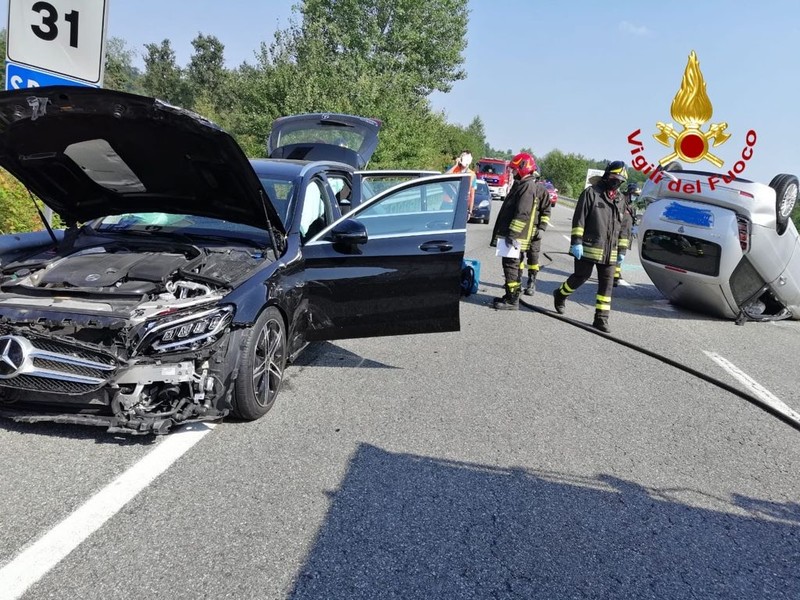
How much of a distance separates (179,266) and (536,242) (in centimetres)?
611

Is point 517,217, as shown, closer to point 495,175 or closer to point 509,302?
point 509,302

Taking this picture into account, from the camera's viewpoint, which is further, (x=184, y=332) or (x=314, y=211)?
(x=314, y=211)

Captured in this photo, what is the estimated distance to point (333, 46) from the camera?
33.2 meters

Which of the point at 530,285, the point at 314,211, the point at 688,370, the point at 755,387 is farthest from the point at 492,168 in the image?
the point at 314,211

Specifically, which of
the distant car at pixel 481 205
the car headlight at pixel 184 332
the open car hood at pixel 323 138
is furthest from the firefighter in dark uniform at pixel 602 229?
the distant car at pixel 481 205

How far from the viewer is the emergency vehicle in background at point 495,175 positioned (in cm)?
3484

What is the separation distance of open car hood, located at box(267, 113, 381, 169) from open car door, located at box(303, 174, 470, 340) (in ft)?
14.4

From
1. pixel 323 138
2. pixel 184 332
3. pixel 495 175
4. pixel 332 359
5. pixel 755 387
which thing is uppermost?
pixel 495 175

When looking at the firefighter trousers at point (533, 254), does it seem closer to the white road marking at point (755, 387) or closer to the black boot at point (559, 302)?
the black boot at point (559, 302)

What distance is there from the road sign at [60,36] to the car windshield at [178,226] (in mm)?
1263

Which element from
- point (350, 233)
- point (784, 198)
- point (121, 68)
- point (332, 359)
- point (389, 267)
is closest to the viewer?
point (350, 233)

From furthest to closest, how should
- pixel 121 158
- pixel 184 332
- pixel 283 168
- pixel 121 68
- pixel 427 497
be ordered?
pixel 121 68, pixel 283 168, pixel 121 158, pixel 184 332, pixel 427 497

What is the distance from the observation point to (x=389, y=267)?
4.41 meters

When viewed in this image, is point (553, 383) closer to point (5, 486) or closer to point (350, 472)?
point (350, 472)
